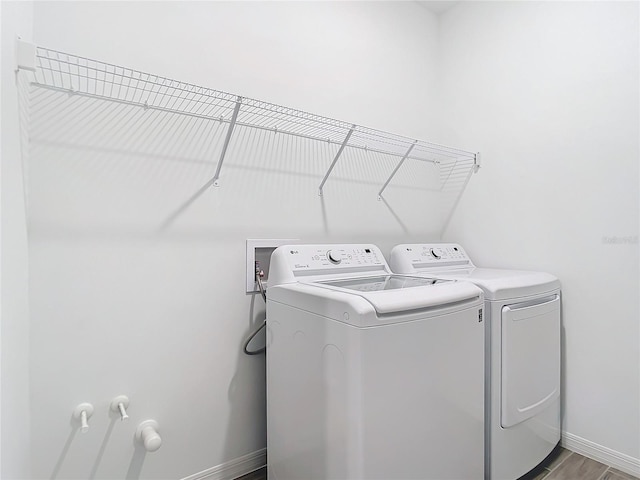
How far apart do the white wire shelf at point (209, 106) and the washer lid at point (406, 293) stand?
26.0 inches

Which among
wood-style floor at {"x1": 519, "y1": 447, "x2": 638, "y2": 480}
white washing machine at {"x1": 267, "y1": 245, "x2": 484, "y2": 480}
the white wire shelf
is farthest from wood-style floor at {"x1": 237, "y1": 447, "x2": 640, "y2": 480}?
the white wire shelf

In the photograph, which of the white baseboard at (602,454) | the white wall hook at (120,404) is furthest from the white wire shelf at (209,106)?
the white baseboard at (602,454)

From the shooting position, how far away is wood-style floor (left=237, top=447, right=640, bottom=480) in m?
1.60

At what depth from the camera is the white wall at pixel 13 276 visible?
0.90m

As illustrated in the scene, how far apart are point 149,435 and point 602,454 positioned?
2.07 m

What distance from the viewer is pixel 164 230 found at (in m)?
1.49

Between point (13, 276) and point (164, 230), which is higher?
point (164, 230)

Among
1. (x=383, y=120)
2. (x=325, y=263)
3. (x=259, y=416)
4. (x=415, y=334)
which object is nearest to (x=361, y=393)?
(x=415, y=334)

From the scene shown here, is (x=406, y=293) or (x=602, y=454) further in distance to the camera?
(x=602, y=454)

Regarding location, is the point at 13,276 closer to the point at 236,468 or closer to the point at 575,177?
the point at 236,468

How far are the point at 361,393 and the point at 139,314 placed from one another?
0.95 metres

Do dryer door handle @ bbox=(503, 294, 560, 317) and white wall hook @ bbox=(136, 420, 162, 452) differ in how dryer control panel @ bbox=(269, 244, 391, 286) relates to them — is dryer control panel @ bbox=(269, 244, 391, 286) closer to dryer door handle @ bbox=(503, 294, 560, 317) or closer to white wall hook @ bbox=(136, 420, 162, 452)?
dryer door handle @ bbox=(503, 294, 560, 317)

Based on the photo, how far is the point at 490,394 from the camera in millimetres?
1464

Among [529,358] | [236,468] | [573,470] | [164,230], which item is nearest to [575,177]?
[529,358]
